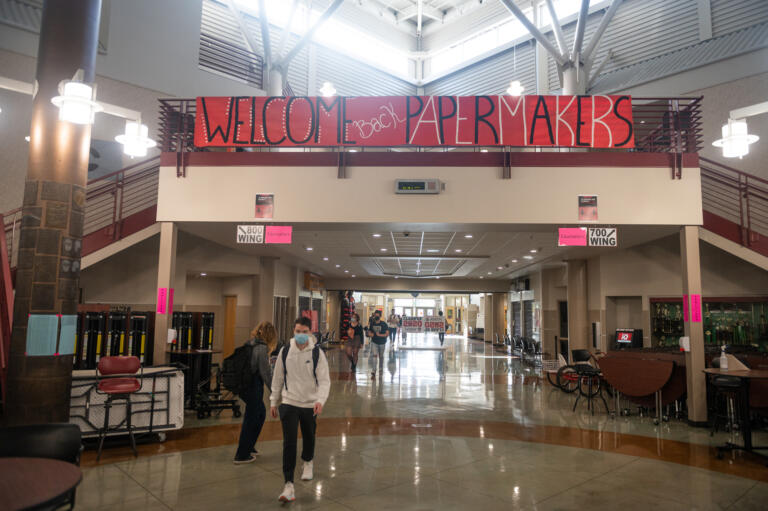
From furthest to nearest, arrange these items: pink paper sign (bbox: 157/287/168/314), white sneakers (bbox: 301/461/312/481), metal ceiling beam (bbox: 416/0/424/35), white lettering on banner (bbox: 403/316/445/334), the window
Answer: metal ceiling beam (bbox: 416/0/424/35) → white lettering on banner (bbox: 403/316/445/334) → the window → pink paper sign (bbox: 157/287/168/314) → white sneakers (bbox: 301/461/312/481)

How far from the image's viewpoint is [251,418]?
4.97 metres

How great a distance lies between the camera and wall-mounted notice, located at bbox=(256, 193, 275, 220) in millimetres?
7792

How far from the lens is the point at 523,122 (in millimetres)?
7723

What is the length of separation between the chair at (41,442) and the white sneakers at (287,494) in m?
1.68

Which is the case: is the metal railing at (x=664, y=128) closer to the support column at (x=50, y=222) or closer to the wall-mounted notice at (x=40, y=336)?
the support column at (x=50, y=222)

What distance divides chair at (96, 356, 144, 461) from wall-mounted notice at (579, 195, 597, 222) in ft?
23.0

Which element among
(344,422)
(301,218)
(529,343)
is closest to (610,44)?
(529,343)

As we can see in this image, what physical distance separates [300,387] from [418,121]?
5.26 m

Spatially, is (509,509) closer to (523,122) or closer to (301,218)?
(301,218)

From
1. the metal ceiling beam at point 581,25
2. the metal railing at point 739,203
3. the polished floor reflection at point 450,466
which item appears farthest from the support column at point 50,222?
the metal ceiling beam at point 581,25

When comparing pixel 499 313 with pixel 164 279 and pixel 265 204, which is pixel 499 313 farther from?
pixel 164 279

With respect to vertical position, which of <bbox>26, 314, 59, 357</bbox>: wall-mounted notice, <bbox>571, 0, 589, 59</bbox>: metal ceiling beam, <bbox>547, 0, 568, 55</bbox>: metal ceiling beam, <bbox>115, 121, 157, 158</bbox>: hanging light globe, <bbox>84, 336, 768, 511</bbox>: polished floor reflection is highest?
<bbox>547, 0, 568, 55</bbox>: metal ceiling beam

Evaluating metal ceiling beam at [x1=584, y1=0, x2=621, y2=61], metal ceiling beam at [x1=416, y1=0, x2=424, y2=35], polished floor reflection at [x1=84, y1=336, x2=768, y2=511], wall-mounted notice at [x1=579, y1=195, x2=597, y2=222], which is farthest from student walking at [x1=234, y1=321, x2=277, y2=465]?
metal ceiling beam at [x1=416, y1=0, x2=424, y2=35]

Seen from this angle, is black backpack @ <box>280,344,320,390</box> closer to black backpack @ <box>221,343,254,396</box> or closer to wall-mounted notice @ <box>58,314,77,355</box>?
black backpack @ <box>221,343,254,396</box>
